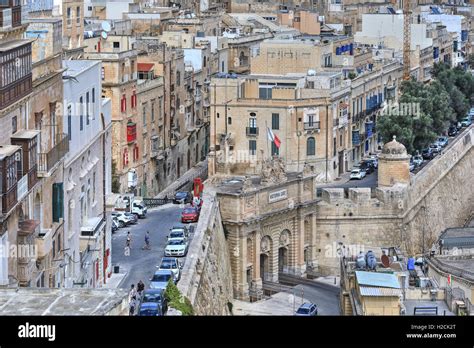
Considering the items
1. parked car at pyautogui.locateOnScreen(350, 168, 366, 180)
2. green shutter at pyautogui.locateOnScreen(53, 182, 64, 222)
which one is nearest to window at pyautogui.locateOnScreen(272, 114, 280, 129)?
parked car at pyautogui.locateOnScreen(350, 168, 366, 180)

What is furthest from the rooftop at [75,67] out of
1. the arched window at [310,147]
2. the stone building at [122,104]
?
the arched window at [310,147]

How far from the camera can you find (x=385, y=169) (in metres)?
55.9

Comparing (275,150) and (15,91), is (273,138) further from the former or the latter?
(15,91)

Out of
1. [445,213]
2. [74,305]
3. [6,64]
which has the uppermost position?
[6,64]

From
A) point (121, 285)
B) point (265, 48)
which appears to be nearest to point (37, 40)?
point (121, 285)

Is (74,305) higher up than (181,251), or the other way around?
(74,305)

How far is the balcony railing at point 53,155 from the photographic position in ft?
→ 102

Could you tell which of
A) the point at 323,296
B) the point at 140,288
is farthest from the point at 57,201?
the point at 323,296

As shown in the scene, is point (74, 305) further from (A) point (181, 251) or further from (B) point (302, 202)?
(B) point (302, 202)

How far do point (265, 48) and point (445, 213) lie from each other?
12922mm

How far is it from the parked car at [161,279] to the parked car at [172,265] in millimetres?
292

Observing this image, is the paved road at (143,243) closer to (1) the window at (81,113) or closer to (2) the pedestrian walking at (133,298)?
(2) the pedestrian walking at (133,298)
